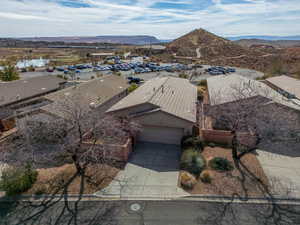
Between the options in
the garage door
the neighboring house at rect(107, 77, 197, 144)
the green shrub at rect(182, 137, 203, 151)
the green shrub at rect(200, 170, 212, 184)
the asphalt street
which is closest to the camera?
the asphalt street

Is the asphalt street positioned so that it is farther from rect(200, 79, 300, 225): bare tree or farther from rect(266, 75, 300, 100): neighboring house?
rect(266, 75, 300, 100): neighboring house

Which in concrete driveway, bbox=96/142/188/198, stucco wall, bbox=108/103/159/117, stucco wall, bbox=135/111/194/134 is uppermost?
stucco wall, bbox=108/103/159/117

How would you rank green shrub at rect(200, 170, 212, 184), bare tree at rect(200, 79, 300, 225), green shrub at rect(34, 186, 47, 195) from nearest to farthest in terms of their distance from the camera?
bare tree at rect(200, 79, 300, 225) < green shrub at rect(34, 186, 47, 195) < green shrub at rect(200, 170, 212, 184)

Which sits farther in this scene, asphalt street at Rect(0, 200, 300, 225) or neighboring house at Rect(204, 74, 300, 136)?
neighboring house at Rect(204, 74, 300, 136)

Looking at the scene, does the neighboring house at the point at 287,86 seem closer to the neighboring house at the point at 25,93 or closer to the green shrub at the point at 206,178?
the green shrub at the point at 206,178

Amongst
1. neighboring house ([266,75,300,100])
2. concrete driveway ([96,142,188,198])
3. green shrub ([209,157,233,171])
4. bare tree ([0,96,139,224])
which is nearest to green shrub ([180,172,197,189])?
concrete driveway ([96,142,188,198])

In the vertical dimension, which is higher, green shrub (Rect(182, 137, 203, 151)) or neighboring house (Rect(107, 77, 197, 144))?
neighboring house (Rect(107, 77, 197, 144))
